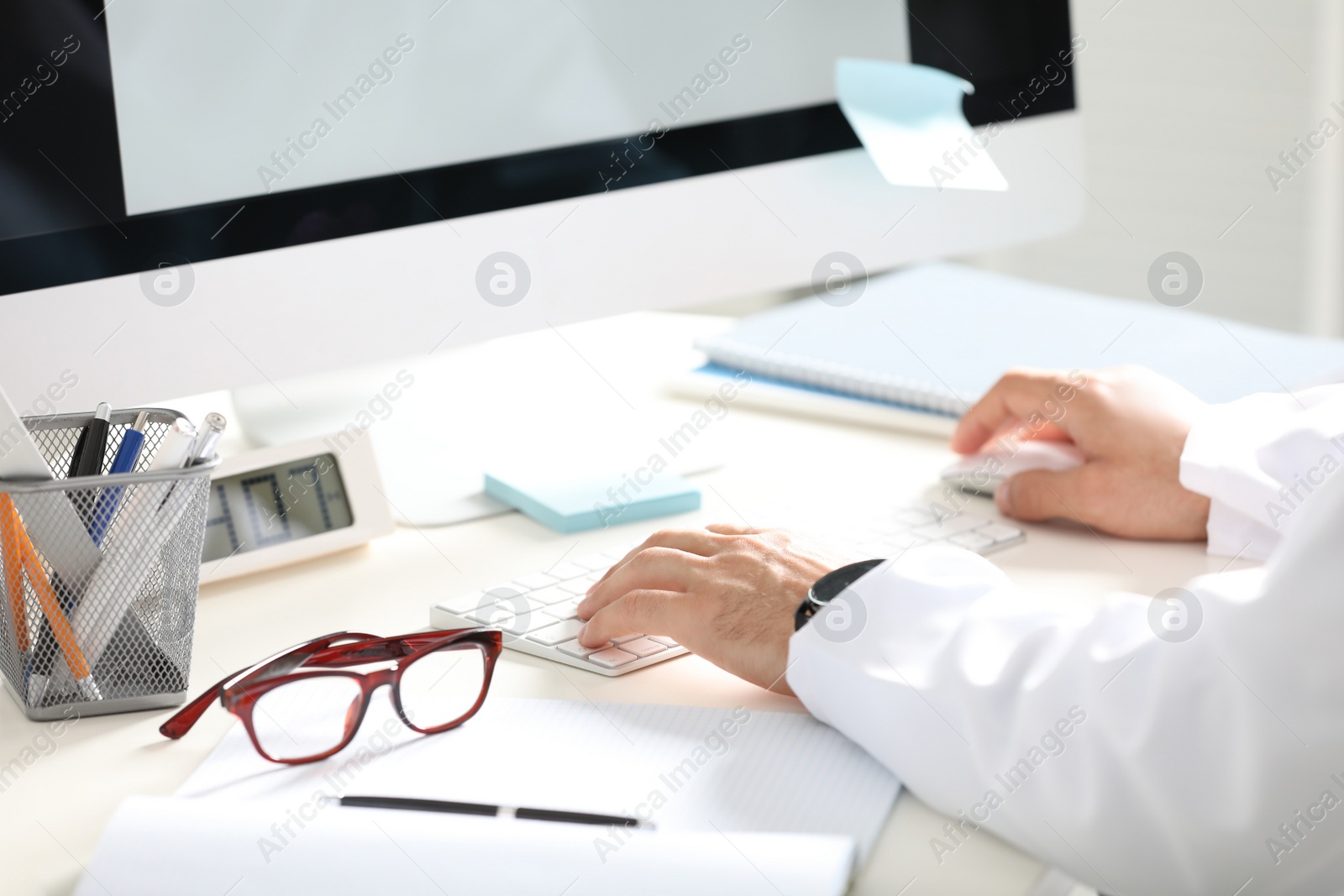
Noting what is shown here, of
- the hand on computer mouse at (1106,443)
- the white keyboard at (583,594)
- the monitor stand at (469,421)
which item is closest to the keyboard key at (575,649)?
the white keyboard at (583,594)

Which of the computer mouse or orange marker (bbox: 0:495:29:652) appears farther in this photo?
the computer mouse

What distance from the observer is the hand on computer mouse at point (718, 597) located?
1.97ft

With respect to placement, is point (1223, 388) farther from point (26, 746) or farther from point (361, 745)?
point (26, 746)

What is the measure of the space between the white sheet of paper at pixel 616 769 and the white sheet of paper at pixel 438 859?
30mm

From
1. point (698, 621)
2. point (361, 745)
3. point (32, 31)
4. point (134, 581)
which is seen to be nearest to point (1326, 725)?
point (698, 621)

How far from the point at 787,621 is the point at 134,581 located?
319 mm

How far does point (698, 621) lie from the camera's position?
2.01 feet

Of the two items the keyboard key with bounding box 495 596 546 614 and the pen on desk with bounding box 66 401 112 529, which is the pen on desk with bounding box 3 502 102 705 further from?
the keyboard key with bounding box 495 596 546 614

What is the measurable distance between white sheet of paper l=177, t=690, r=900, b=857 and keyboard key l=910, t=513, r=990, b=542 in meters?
0.24

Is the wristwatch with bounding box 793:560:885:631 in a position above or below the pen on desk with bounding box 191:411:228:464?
below

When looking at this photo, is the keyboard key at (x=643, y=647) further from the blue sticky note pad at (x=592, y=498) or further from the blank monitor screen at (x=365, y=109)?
the blank monitor screen at (x=365, y=109)

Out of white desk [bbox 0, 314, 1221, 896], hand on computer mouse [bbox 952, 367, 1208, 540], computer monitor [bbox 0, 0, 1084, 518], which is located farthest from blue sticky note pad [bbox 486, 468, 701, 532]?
hand on computer mouse [bbox 952, 367, 1208, 540]

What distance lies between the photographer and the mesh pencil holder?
0.56 m

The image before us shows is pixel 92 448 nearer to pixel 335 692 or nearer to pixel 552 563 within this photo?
pixel 335 692
